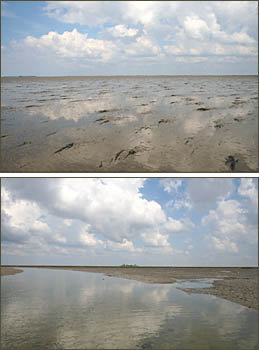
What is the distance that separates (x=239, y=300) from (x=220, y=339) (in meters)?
2.17

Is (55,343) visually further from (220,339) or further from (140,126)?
(140,126)

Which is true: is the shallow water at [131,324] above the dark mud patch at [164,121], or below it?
below

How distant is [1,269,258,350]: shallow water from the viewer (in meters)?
3.36

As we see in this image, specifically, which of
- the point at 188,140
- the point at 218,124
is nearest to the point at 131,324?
the point at 188,140

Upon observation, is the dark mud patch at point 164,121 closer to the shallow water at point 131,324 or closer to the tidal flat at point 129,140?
the tidal flat at point 129,140

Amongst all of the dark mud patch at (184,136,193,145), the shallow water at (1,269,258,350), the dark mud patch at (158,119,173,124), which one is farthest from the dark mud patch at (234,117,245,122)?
the shallow water at (1,269,258,350)

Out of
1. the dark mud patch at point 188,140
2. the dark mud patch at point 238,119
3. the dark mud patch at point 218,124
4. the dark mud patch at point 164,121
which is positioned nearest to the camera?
the dark mud patch at point 188,140

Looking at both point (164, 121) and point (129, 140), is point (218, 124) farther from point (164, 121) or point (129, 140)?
point (129, 140)

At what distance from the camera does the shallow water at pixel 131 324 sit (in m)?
3.36

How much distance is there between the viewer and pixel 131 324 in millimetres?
4227

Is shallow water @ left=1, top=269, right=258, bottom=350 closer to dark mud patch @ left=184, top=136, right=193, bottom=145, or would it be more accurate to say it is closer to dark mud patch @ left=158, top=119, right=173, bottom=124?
dark mud patch @ left=184, top=136, right=193, bottom=145

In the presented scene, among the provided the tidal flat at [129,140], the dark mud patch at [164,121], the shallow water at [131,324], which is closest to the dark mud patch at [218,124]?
the tidal flat at [129,140]

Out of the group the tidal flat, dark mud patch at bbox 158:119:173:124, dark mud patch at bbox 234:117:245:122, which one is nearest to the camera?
the tidal flat

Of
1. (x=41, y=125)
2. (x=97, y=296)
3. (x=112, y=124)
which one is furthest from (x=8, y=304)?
(x=112, y=124)
